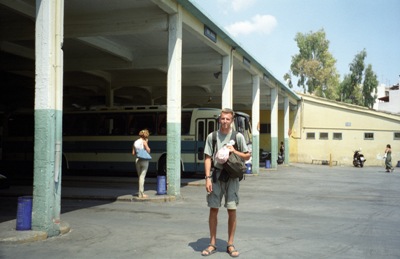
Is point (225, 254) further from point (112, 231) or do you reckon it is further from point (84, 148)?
point (84, 148)

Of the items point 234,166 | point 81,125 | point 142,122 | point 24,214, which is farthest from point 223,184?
point 81,125

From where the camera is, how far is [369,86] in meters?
59.2

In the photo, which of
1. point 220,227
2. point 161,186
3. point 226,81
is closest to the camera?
point 220,227

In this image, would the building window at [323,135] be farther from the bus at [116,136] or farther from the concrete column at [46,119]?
the concrete column at [46,119]

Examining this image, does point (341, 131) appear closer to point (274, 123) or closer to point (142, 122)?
point (274, 123)

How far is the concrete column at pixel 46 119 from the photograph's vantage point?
23.4 feet

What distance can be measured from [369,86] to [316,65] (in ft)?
28.8

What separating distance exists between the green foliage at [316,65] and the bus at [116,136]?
152 ft

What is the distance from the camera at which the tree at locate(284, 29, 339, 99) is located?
64.4m


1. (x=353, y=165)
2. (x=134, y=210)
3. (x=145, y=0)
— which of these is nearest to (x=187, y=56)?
(x=145, y=0)

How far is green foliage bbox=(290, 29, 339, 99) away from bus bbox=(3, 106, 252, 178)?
46414mm

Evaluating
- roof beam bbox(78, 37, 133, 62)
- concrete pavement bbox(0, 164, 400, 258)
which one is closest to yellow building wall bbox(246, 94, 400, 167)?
roof beam bbox(78, 37, 133, 62)

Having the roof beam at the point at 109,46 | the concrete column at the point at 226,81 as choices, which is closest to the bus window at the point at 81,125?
the roof beam at the point at 109,46

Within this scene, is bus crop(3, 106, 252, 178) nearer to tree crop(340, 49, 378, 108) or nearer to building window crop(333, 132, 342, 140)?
building window crop(333, 132, 342, 140)
